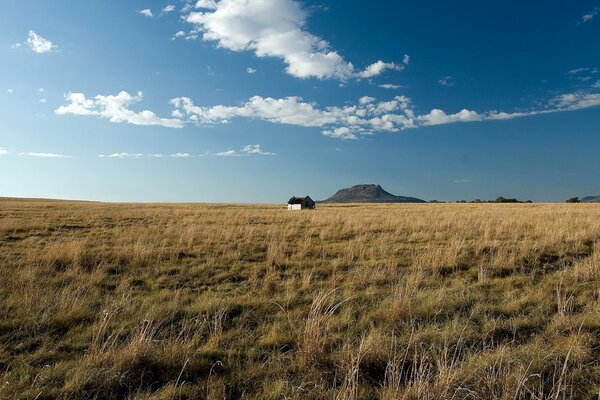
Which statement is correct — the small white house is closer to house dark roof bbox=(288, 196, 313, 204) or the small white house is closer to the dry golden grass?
house dark roof bbox=(288, 196, 313, 204)

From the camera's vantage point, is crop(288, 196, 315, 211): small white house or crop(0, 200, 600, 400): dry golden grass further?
crop(288, 196, 315, 211): small white house

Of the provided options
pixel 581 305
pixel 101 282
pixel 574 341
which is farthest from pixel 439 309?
pixel 101 282

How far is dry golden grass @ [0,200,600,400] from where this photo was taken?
3.97 meters

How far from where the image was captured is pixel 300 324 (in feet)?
18.5

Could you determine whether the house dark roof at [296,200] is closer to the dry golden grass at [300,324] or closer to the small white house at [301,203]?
the small white house at [301,203]

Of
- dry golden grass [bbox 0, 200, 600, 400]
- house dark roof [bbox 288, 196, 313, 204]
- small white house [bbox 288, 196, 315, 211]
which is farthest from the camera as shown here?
house dark roof [bbox 288, 196, 313, 204]

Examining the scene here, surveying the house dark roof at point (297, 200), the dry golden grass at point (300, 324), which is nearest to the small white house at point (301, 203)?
the house dark roof at point (297, 200)

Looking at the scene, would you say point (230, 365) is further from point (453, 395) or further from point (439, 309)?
point (439, 309)

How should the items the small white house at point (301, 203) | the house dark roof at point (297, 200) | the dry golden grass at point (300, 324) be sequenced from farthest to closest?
the house dark roof at point (297, 200), the small white house at point (301, 203), the dry golden grass at point (300, 324)

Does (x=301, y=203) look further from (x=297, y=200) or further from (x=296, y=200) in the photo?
(x=296, y=200)

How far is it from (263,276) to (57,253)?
19.1 ft

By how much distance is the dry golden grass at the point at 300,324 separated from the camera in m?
3.97

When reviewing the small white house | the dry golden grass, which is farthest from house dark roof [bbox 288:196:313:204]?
the dry golden grass

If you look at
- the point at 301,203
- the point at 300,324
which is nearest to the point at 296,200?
the point at 301,203
